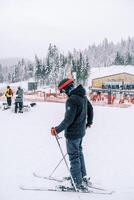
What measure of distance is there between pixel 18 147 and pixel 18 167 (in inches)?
94.2

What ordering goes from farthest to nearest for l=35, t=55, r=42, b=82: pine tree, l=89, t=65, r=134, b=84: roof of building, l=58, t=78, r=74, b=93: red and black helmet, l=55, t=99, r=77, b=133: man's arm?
1. l=35, t=55, r=42, b=82: pine tree
2. l=89, t=65, r=134, b=84: roof of building
3. l=58, t=78, r=74, b=93: red and black helmet
4. l=55, t=99, r=77, b=133: man's arm

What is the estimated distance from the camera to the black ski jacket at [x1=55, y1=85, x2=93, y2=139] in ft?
19.0

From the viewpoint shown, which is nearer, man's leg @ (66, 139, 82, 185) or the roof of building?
man's leg @ (66, 139, 82, 185)

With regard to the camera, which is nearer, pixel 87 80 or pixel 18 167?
pixel 18 167

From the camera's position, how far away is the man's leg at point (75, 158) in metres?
5.99

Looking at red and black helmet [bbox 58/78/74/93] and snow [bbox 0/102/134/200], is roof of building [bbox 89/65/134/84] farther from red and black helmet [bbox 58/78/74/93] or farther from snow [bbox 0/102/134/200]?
red and black helmet [bbox 58/78/74/93]

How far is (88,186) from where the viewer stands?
624 cm

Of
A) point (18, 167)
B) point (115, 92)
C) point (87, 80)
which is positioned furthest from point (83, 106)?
point (87, 80)

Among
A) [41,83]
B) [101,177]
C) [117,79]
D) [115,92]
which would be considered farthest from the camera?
[41,83]

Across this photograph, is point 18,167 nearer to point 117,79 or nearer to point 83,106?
point 83,106

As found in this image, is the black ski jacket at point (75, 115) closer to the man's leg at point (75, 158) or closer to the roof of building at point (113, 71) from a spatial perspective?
the man's leg at point (75, 158)

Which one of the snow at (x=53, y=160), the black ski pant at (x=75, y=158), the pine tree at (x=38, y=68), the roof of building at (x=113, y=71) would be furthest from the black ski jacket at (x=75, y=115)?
the pine tree at (x=38, y=68)

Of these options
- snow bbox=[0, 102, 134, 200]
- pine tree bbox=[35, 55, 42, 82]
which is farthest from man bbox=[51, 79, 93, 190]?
pine tree bbox=[35, 55, 42, 82]

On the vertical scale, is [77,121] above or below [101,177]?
above
